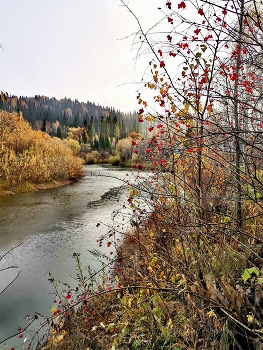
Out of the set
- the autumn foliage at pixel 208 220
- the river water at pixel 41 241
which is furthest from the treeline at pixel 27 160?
the autumn foliage at pixel 208 220

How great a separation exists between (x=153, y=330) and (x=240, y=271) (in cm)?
104

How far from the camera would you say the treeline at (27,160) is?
16.5m

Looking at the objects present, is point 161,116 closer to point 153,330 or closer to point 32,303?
point 153,330

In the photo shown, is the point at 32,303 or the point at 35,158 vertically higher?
the point at 35,158

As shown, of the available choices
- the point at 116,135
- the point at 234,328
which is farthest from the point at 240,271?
the point at 116,135

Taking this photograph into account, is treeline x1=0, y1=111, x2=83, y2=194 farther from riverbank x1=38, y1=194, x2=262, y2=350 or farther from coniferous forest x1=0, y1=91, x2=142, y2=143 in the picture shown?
riverbank x1=38, y1=194, x2=262, y2=350

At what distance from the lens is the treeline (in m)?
16.5

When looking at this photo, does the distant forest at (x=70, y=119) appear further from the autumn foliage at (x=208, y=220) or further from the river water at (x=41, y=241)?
the river water at (x=41, y=241)

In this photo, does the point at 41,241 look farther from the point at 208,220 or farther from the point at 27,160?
the point at 27,160

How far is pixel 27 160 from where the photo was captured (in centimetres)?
1791

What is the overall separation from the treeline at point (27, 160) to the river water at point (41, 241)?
2152mm

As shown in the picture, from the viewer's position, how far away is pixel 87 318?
3590mm

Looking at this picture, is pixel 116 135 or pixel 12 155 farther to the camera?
pixel 116 135

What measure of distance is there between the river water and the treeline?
215 centimetres
